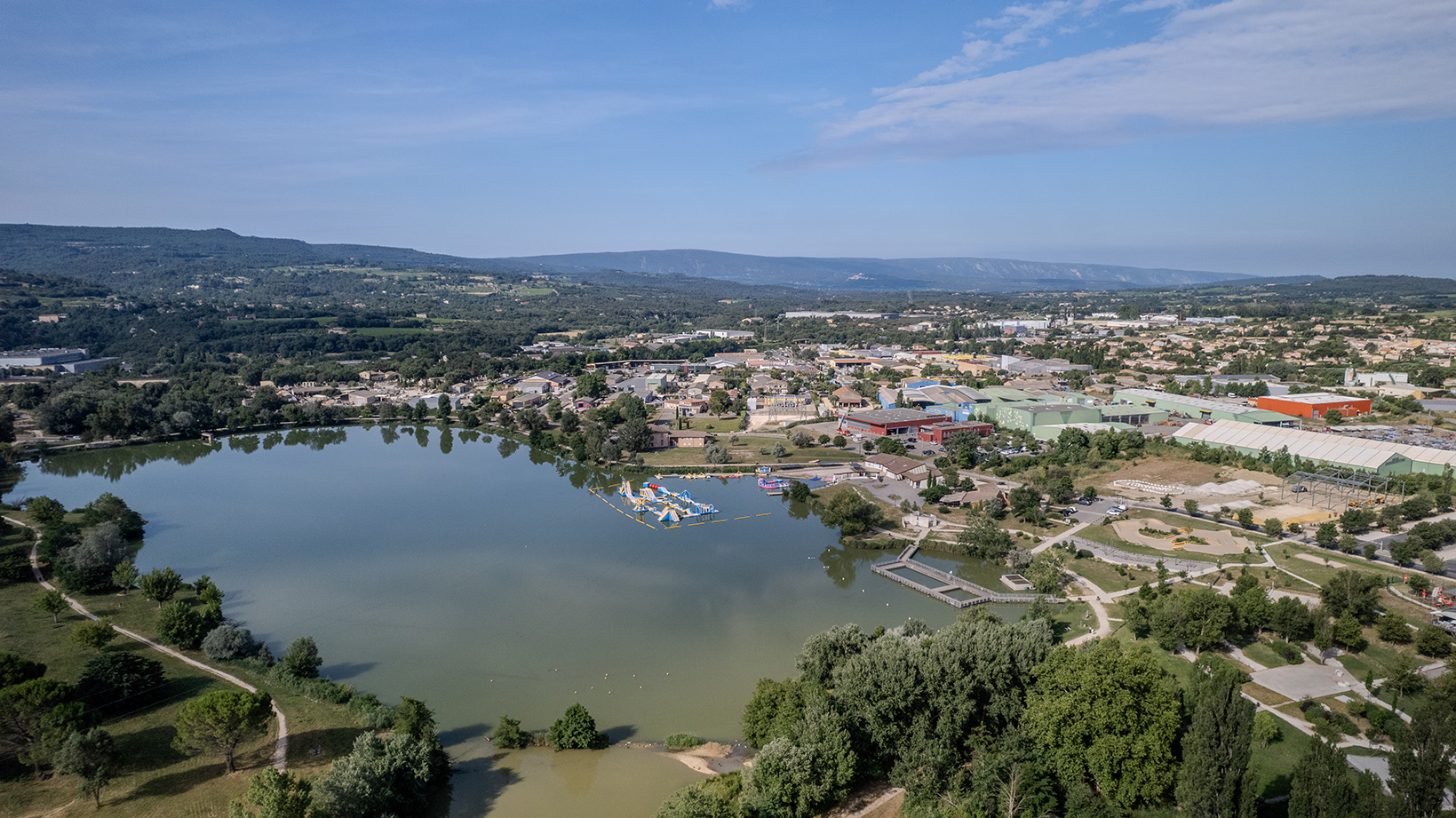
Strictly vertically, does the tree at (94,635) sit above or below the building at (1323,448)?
below

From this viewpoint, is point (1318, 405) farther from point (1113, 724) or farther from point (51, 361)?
point (51, 361)

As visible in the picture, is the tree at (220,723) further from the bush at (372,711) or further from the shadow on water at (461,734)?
the shadow on water at (461,734)

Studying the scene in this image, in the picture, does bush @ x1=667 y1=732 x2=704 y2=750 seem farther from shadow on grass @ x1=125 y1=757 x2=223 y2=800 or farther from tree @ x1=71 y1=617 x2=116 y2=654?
tree @ x1=71 y1=617 x2=116 y2=654

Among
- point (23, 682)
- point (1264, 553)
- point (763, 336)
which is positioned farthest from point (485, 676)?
point (763, 336)

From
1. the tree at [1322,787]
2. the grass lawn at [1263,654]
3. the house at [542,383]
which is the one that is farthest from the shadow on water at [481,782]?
the house at [542,383]

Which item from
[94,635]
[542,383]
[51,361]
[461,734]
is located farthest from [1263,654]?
[51,361]
